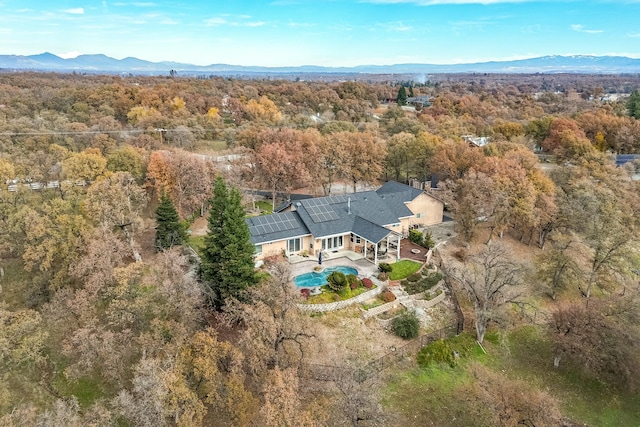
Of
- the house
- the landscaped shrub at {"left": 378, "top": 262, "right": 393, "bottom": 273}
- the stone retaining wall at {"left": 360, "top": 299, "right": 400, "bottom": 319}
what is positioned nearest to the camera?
the stone retaining wall at {"left": 360, "top": 299, "right": 400, "bottom": 319}

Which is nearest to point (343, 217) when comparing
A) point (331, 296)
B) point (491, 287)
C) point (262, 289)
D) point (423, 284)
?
point (423, 284)

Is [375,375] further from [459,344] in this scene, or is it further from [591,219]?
[591,219]

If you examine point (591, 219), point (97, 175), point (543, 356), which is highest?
point (97, 175)

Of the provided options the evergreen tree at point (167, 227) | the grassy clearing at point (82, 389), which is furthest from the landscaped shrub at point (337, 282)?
the grassy clearing at point (82, 389)

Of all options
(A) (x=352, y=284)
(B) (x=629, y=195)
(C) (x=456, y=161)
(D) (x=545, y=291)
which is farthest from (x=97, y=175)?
(B) (x=629, y=195)

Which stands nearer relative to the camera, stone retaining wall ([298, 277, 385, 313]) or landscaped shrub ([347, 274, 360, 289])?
stone retaining wall ([298, 277, 385, 313])

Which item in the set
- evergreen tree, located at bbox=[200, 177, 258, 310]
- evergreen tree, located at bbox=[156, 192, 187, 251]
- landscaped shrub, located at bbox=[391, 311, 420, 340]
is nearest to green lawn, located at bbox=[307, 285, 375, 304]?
landscaped shrub, located at bbox=[391, 311, 420, 340]

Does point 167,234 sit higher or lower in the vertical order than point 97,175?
lower

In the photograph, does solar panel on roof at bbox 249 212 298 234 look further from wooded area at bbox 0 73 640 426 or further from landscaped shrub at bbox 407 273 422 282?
landscaped shrub at bbox 407 273 422 282

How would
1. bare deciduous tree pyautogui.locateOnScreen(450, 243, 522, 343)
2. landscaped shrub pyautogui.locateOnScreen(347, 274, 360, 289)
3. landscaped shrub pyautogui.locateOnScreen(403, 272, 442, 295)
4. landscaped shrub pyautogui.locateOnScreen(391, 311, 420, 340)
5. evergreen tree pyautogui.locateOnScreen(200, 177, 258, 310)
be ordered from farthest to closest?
landscaped shrub pyautogui.locateOnScreen(403, 272, 442, 295) → landscaped shrub pyautogui.locateOnScreen(347, 274, 360, 289) → landscaped shrub pyautogui.locateOnScreen(391, 311, 420, 340) → bare deciduous tree pyautogui.locateOnScreen(450, 243, 522, 343) → evergreen tree pyautogui.locateOnScreen(200, 177, 258, 310)
